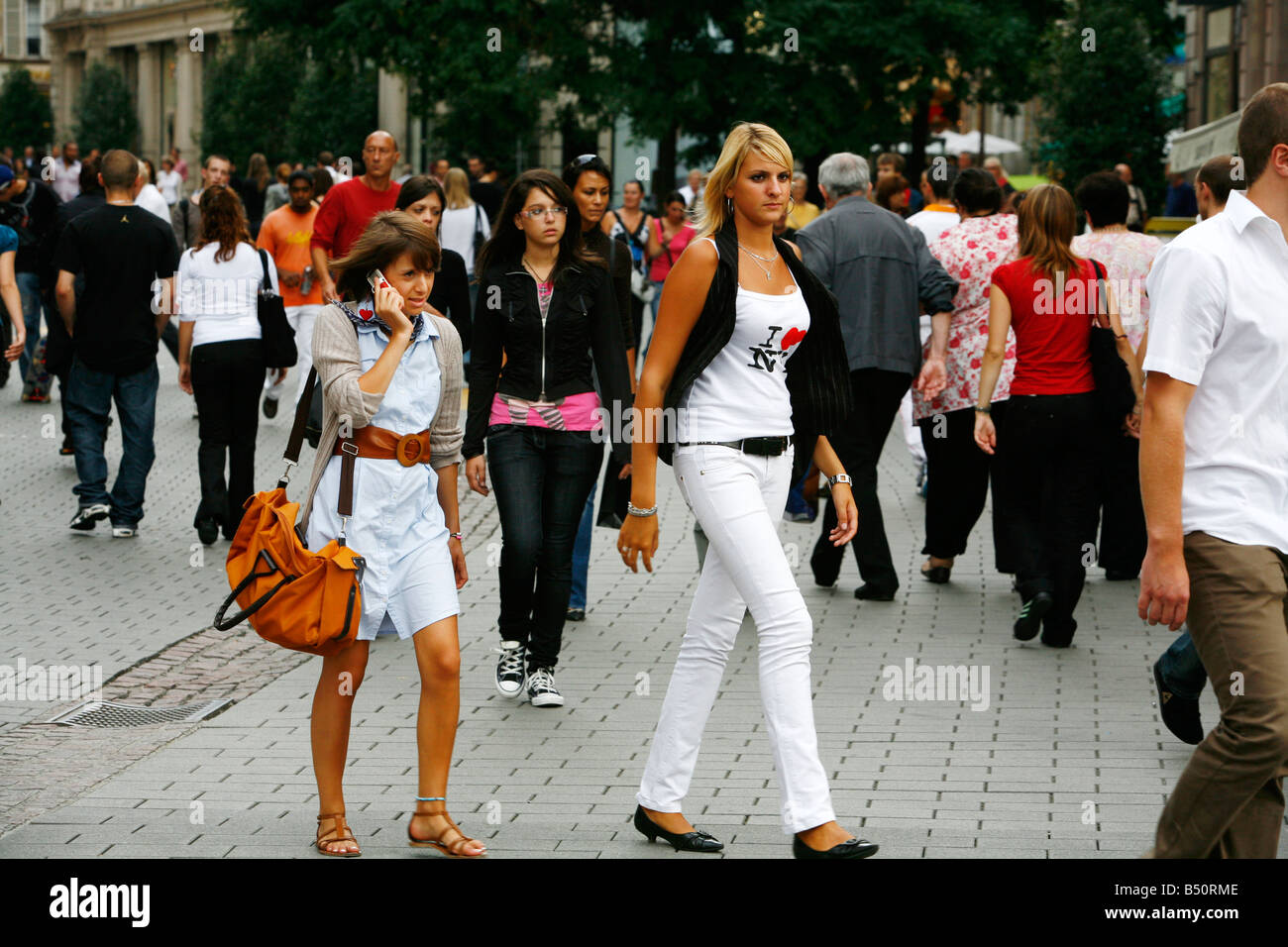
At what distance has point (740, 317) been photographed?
5.01 m

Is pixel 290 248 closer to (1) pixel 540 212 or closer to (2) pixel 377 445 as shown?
(1) pixel 540 212

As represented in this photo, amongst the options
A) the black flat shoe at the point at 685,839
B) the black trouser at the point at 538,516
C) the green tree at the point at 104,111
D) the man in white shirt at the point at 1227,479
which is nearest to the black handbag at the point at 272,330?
the black trouser at the point at 538,516

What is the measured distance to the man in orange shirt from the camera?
14.5 metres

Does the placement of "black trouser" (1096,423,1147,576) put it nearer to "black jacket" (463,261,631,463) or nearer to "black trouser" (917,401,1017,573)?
"black trouser" (917,401,1017,573)

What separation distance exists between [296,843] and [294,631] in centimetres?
66

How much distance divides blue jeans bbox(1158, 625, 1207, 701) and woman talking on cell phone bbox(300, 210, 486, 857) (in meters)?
2.44

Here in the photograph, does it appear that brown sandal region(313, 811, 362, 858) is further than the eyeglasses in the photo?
Answer: No

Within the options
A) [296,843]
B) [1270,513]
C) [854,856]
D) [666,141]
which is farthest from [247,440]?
[666,141]

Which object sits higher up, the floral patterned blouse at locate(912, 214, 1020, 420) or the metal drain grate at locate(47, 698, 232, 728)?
the floral patterned blouse at locate(912, 214, 1020, 420)

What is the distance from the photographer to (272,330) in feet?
33.1

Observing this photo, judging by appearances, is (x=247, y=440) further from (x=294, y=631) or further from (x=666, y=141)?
(x=666, y=141)

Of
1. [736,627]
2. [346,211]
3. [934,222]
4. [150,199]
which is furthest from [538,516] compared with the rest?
[150,199]

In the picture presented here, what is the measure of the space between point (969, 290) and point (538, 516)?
3329 mm

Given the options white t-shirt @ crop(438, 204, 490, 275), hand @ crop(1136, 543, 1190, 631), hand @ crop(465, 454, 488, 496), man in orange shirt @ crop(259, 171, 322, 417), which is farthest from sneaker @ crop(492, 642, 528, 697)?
white t-shirt @ crop(438, 204, 490, 275)
